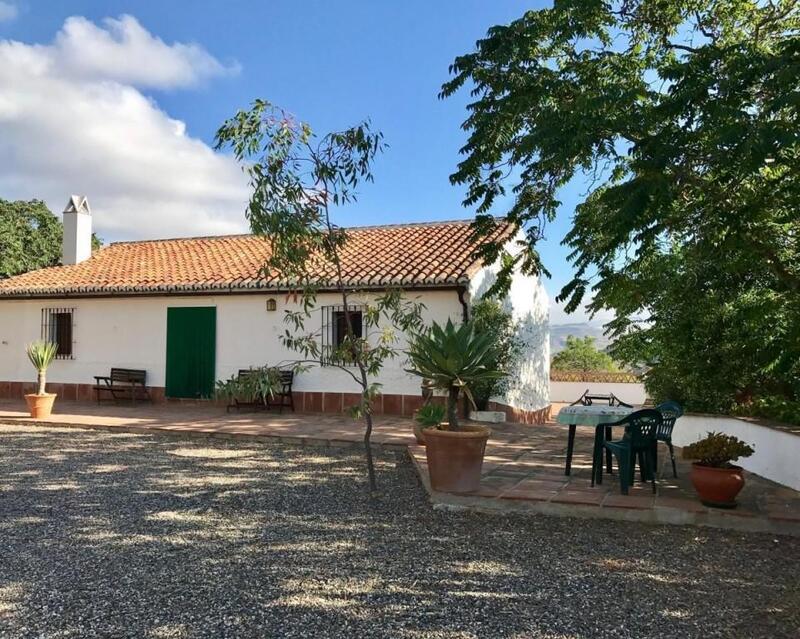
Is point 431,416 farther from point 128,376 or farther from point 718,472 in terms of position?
point 128,376

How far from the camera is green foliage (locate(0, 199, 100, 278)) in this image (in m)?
20.1

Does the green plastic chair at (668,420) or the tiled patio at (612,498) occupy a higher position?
the green plastic chair at (668,420)

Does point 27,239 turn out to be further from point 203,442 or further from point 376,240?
point 203,442

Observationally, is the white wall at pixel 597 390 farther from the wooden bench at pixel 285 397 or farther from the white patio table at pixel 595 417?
the white patio table at pixel 595 417

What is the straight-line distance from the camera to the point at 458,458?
527 centimetres

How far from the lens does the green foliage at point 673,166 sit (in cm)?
477

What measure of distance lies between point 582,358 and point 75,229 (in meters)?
22.3

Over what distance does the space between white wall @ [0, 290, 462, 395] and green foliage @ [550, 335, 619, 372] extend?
17.2 m

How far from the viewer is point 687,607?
3.14 m

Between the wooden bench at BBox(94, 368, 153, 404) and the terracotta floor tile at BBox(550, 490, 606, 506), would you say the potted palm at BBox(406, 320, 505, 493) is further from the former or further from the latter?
the wooden bench at BBox(94, 368, 153, 404)

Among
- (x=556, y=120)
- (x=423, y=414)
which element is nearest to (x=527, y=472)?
(x=423, y=414)

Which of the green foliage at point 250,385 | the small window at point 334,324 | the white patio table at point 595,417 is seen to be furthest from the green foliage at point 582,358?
the green foliage at point 250,385

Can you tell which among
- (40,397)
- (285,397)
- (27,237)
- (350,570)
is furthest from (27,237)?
(350,570)

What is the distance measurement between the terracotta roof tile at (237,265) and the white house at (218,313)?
0.11 feet
